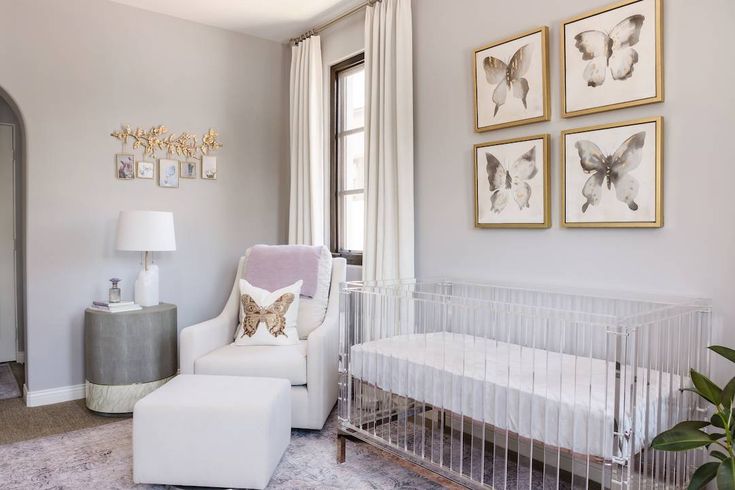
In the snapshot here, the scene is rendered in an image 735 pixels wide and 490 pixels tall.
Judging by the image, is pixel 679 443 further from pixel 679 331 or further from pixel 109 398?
pixel 109 398

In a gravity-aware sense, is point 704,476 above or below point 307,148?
below

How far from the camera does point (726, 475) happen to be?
1.50 meters

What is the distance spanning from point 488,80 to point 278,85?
88.0 inches

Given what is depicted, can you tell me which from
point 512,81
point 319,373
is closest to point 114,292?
point 319,373

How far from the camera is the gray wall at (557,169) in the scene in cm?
199

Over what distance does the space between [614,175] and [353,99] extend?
88.8 inches

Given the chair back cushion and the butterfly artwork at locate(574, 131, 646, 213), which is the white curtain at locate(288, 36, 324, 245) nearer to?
the chair back cushion

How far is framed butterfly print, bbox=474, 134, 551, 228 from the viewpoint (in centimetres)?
257

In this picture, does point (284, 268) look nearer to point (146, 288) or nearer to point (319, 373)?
point (319, 373)

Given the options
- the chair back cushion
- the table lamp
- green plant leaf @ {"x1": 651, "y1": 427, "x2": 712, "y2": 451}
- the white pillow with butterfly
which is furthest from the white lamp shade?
green plant leaf @ {"x1": 651, "y1": 427, "x2": 712, "y2": 451}

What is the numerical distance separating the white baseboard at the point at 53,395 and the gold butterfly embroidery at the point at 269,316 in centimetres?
137

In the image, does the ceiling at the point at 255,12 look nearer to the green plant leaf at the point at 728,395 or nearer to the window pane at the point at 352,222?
the window pane at the point at 352,222

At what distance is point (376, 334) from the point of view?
2510 millimetres

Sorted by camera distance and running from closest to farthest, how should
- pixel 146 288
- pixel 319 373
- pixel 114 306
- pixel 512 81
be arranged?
pixel 512 81
pixel 319 373
pixel 114 306
pixel 146 288
